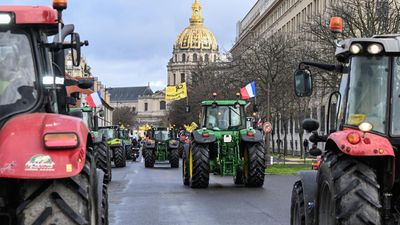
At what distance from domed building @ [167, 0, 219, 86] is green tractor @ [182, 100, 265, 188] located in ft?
509

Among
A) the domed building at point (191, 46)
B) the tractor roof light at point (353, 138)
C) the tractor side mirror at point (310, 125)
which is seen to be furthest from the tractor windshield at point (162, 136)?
the domed building at point (191, 46)

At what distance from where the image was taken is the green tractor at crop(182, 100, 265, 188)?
20688mm

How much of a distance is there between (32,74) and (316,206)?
3.37m

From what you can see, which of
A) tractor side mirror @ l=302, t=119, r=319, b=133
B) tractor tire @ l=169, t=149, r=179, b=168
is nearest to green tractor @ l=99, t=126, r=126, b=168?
tractor tire @ l=169, t=149, r=179, b=168

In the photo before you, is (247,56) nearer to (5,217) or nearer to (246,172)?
(246,172)

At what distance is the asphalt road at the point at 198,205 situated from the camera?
44.2 feet

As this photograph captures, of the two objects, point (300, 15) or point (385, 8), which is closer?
point (385, 8)

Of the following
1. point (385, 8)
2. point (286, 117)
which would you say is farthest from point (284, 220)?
point (286, 117)

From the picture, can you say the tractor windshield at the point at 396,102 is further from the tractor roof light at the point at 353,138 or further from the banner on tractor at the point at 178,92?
the banner on tractor at the point at 178,92

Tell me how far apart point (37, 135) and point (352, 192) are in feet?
9.05

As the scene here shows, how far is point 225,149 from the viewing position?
2162 centimetres

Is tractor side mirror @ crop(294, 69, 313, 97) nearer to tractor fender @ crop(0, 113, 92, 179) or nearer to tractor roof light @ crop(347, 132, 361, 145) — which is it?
tractor roof light @ crop(347, 132, 361, 145)

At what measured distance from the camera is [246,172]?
21578 mm

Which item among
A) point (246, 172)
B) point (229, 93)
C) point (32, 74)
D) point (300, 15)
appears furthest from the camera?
point (300, 15)
